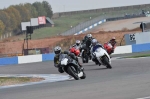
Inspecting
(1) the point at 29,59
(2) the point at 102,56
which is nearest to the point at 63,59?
(2) the point at 102,56

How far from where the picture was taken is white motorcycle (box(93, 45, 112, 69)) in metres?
23.3

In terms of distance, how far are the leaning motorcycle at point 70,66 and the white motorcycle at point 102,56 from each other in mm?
4607

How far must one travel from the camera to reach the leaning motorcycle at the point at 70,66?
18469mm

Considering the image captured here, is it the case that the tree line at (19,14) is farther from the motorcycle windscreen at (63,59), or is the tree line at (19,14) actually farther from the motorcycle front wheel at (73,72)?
the motorcycle front wheel at (73,72)

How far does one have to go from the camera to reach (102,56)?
2355 centimetres

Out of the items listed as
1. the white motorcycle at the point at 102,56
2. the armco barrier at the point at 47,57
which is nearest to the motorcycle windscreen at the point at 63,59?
the white motorcycle at the point at 102,56

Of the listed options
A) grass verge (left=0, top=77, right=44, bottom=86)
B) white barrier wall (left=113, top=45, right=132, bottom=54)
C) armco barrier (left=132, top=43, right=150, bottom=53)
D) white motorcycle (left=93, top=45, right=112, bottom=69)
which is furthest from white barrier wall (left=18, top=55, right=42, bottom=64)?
grass verge (left=0, top=77, right=44, bottom=86)

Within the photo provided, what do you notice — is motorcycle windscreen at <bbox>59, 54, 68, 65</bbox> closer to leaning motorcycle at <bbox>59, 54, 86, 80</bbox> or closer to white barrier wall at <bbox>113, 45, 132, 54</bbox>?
leaning motorcycle at <bbox>59, 54, 86, 80</bbox>

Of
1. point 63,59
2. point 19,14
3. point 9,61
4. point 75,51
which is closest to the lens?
point 63,59

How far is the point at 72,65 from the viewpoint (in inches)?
734

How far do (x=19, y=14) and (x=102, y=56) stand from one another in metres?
60.1

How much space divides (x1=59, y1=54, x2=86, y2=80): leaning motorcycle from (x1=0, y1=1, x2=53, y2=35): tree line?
Result: 5666cm

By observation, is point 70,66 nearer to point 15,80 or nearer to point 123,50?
point 15,80

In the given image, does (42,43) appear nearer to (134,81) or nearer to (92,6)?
(92,6)
